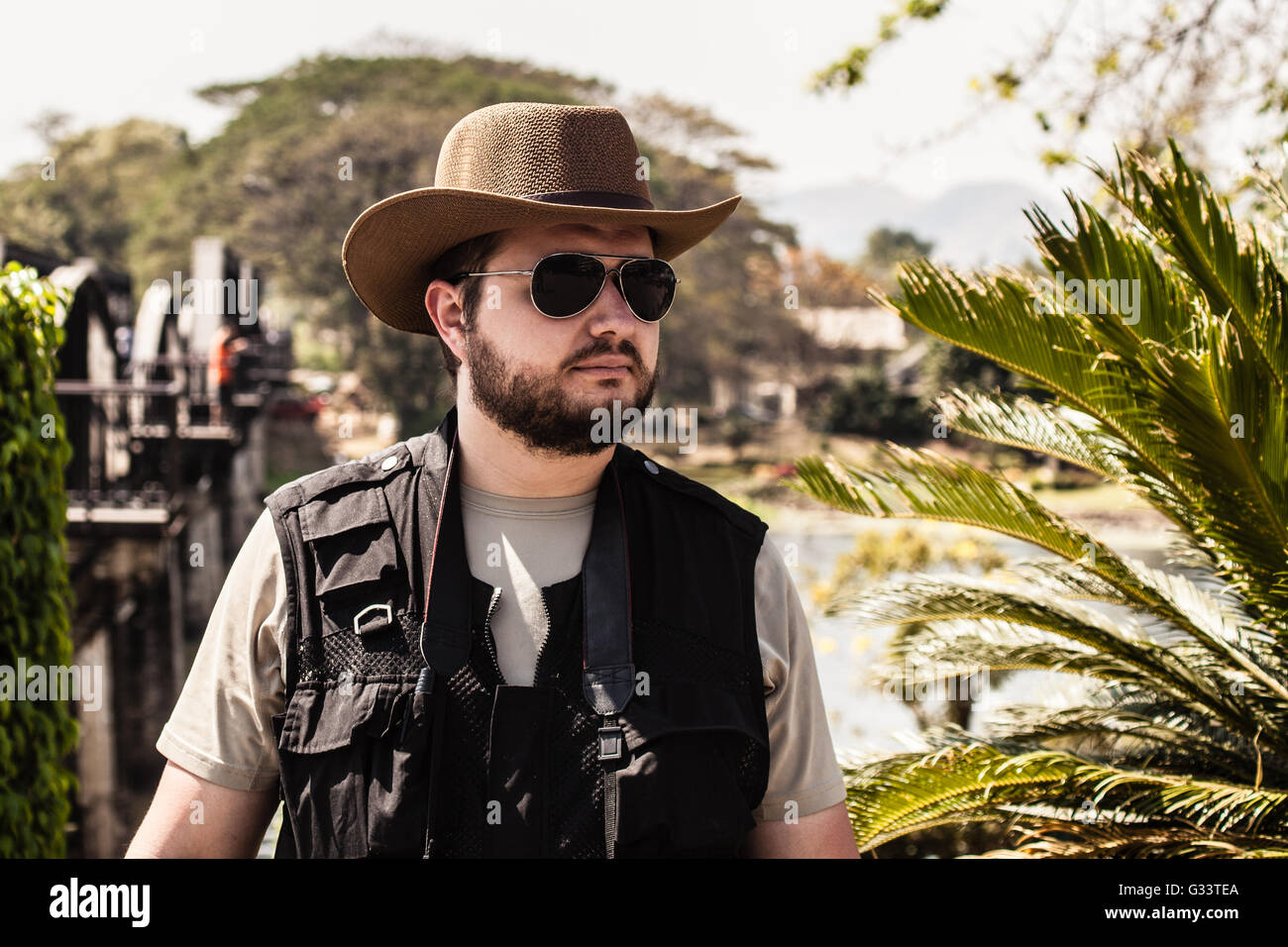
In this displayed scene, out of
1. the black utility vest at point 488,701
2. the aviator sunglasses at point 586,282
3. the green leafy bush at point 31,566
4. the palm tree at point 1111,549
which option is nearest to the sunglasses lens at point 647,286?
the aviator sunglasses at point 586,282

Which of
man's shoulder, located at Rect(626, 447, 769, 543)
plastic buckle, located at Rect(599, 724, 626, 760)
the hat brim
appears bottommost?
plastic buckle, located at Rect(599, 724, 626, 760)

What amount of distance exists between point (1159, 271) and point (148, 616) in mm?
10190

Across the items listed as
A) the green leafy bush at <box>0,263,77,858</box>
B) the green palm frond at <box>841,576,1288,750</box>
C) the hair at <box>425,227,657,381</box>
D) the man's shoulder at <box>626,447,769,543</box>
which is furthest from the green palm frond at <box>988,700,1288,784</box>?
the green leafy bush at <box>0,263,77,858</box>

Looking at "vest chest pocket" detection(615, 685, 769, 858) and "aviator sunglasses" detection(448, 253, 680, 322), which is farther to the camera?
"aviator sunglasses" detection(448, 253, 680, 322)

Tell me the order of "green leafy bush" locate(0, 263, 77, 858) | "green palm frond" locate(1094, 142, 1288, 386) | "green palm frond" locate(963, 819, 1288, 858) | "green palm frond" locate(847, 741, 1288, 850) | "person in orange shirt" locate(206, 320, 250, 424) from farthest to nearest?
"person in orange shirt" locate(206, 320, 250, 424) → "green leafy bush" locate(0, 263, 77, 858) → "green palm frond" locate(847, 741, 1288, 850) → "green palm frond" locate(963, 819, 1288, 858) → "green palm frond" locate(1094, 142, 1288, 386)

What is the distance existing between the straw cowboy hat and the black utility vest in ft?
1.42

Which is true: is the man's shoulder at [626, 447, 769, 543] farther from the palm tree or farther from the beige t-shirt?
the palm tree

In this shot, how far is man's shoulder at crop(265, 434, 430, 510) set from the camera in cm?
189

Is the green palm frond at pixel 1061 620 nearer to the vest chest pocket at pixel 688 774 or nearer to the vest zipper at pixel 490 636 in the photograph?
the vest chest pocket at pixel 688 774

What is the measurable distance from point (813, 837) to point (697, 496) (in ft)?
1.92

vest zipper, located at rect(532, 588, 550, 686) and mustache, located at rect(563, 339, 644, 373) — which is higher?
mustache, located at rect(563, 339, 644, 373)

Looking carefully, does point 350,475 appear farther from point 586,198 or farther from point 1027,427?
point 1027,427

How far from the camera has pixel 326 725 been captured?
175cm

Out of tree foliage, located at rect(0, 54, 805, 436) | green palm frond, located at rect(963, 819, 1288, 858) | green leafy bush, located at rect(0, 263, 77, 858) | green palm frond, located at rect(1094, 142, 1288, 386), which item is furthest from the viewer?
tree foliage, located at rect(0, 54, 805, 436)
